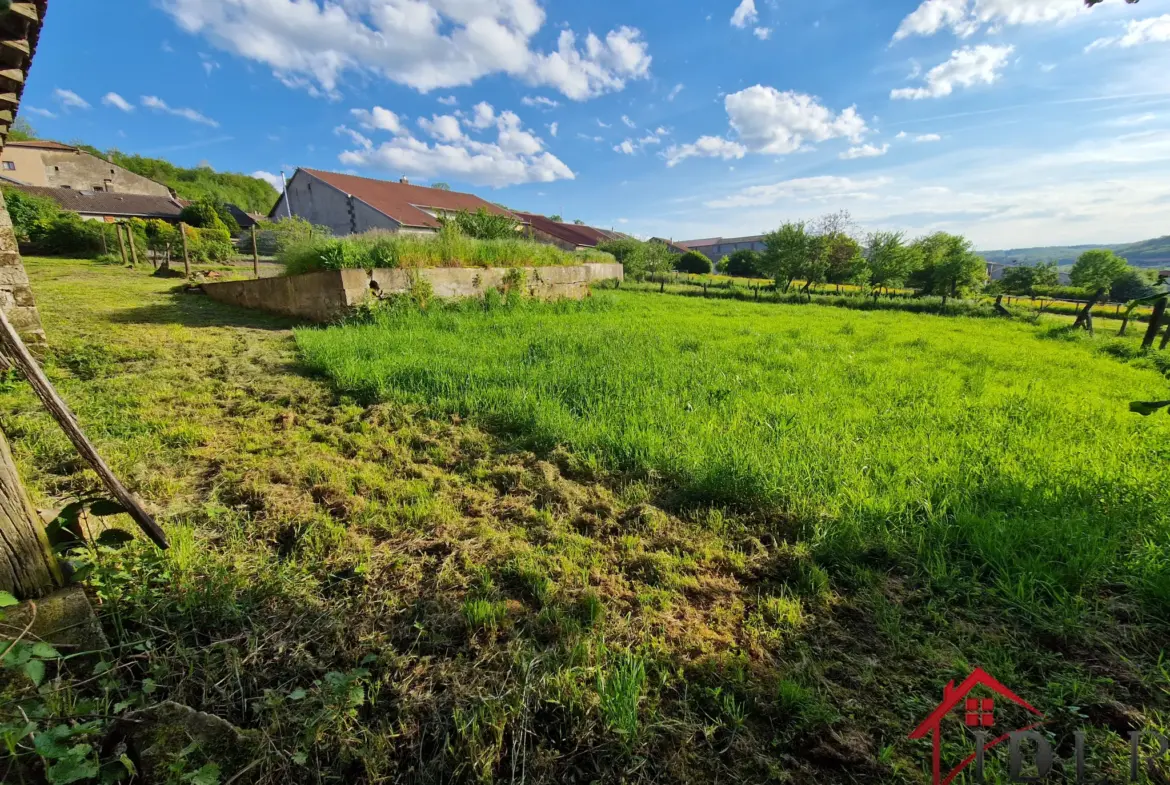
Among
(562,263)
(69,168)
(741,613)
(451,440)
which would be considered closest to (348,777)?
(741,613)

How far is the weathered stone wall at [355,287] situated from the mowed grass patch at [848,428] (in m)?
0.80

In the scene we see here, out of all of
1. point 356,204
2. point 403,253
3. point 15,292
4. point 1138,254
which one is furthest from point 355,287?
point 1138,254

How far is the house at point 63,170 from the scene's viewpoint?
38594 mm

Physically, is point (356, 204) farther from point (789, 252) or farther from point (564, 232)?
point (789, 252)

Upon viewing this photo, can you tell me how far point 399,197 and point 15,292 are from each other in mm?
25915

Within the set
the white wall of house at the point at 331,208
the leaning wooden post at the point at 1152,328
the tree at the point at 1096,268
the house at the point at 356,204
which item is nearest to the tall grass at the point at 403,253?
the leaning wooden post at the point at 1152,328

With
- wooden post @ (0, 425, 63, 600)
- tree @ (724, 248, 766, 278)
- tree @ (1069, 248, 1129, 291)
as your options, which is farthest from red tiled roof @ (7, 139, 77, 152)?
tree @ (1069, 248, 1129, 291)

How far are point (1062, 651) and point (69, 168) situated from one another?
68763mm

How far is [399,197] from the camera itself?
27047mm

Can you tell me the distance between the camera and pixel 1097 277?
106 feet

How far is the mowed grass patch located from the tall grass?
55.5 inches

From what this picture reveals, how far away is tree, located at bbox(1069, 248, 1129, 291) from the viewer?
3202 cm

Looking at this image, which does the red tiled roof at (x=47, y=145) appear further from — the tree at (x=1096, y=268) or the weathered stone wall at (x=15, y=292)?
the tree at (x=1096, y=268)

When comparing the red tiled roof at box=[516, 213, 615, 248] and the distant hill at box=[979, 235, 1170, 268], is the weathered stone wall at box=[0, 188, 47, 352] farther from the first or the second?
the red tiled roof at box=[516, 213, 615, 248]
